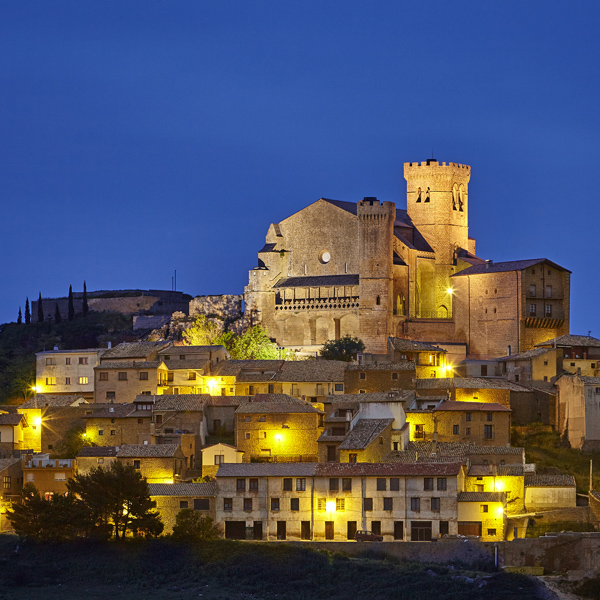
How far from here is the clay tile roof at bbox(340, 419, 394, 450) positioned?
190 ft

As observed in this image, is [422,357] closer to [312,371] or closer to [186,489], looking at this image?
[312,371]

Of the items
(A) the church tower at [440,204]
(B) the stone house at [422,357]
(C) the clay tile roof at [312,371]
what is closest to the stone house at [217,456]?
(C) the clay tile roof at [312,371]

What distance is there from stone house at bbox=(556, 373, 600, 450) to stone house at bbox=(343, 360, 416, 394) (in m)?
7.32

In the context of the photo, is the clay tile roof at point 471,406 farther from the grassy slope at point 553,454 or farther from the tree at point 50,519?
the tree at point 50,519

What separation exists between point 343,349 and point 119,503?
25.3 m

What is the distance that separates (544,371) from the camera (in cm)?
7075

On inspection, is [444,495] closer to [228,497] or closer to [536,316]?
[228,497]

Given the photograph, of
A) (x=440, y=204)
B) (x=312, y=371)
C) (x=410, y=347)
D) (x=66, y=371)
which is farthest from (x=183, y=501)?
(x=440, y=204)

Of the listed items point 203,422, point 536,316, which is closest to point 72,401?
point 203,422

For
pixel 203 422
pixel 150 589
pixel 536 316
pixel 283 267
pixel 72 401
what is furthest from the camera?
pixel 283 267

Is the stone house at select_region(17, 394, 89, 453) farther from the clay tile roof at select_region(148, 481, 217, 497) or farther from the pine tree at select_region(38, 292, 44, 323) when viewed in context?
the pine tree at select_region(38, 292, 44, 323)

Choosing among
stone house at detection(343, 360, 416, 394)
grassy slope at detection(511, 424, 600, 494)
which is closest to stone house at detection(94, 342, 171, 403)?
stone house at detection(343, 360, 416, 394)

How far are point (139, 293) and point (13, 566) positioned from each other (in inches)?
2380

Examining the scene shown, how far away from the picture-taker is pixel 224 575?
5066 cm
